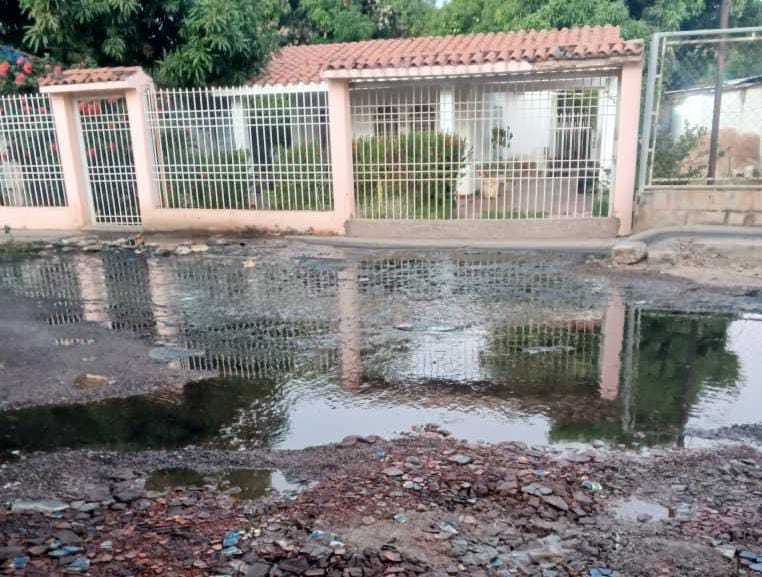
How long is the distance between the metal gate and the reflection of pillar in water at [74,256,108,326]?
8.72 feet

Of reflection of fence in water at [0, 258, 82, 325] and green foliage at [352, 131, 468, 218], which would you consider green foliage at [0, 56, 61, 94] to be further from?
green foliage at [352, 131, 468, 218]

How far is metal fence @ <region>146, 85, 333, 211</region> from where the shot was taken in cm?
1144

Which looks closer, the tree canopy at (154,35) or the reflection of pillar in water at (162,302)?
the reflection of pillar in water at (162,302)

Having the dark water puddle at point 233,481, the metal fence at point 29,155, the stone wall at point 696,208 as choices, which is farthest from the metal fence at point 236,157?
the dark water puddle at point 233,481

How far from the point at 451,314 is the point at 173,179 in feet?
24.4

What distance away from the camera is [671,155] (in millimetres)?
10117

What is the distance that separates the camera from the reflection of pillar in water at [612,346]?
4.82 m

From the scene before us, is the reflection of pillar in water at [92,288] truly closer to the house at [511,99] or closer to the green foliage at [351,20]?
the house at [511,99]

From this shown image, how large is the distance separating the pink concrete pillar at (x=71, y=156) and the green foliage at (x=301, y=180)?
3678 millimetres

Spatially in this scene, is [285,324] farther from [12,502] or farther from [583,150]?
[583,150]

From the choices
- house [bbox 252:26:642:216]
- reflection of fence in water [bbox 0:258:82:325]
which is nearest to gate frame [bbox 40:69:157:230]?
reflection of fence in water [bbox 0:258:82:325]

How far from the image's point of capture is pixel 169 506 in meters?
3.28

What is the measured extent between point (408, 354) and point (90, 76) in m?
9.14

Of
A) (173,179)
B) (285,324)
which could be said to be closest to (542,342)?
(285,324)
